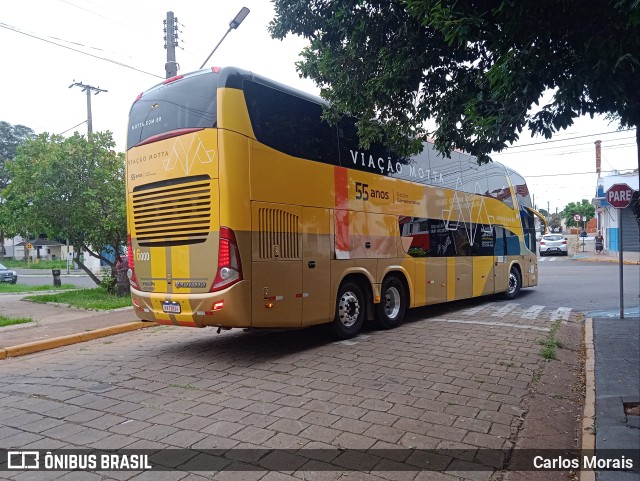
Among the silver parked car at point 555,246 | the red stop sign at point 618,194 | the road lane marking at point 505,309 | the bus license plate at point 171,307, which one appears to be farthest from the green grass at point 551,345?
the silver parked car at point 555,246

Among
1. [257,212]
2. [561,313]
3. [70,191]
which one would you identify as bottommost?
[561,313]

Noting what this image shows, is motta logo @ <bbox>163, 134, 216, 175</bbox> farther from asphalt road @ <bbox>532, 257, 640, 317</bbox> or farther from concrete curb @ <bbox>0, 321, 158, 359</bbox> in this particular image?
asphalt road @ <bbox>532, 257, 640, 317</bbox>

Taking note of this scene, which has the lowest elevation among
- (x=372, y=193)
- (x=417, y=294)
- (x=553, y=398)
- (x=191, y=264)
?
(x=553, y=398)

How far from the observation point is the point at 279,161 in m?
6.89

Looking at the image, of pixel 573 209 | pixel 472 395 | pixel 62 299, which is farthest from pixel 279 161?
pixel 573 209

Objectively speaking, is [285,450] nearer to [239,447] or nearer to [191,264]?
[239,447]

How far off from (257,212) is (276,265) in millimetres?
812

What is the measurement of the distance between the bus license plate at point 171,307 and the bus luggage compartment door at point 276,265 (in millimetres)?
1127

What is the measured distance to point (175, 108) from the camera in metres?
6.86

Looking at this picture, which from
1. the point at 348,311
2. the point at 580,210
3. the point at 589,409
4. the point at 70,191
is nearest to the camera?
the point at 589,409

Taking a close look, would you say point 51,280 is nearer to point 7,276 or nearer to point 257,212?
point 7,276

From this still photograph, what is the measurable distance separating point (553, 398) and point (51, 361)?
6.93 metres

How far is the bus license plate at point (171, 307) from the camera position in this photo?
6.69 m

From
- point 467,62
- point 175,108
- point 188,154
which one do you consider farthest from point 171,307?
point 467,62
